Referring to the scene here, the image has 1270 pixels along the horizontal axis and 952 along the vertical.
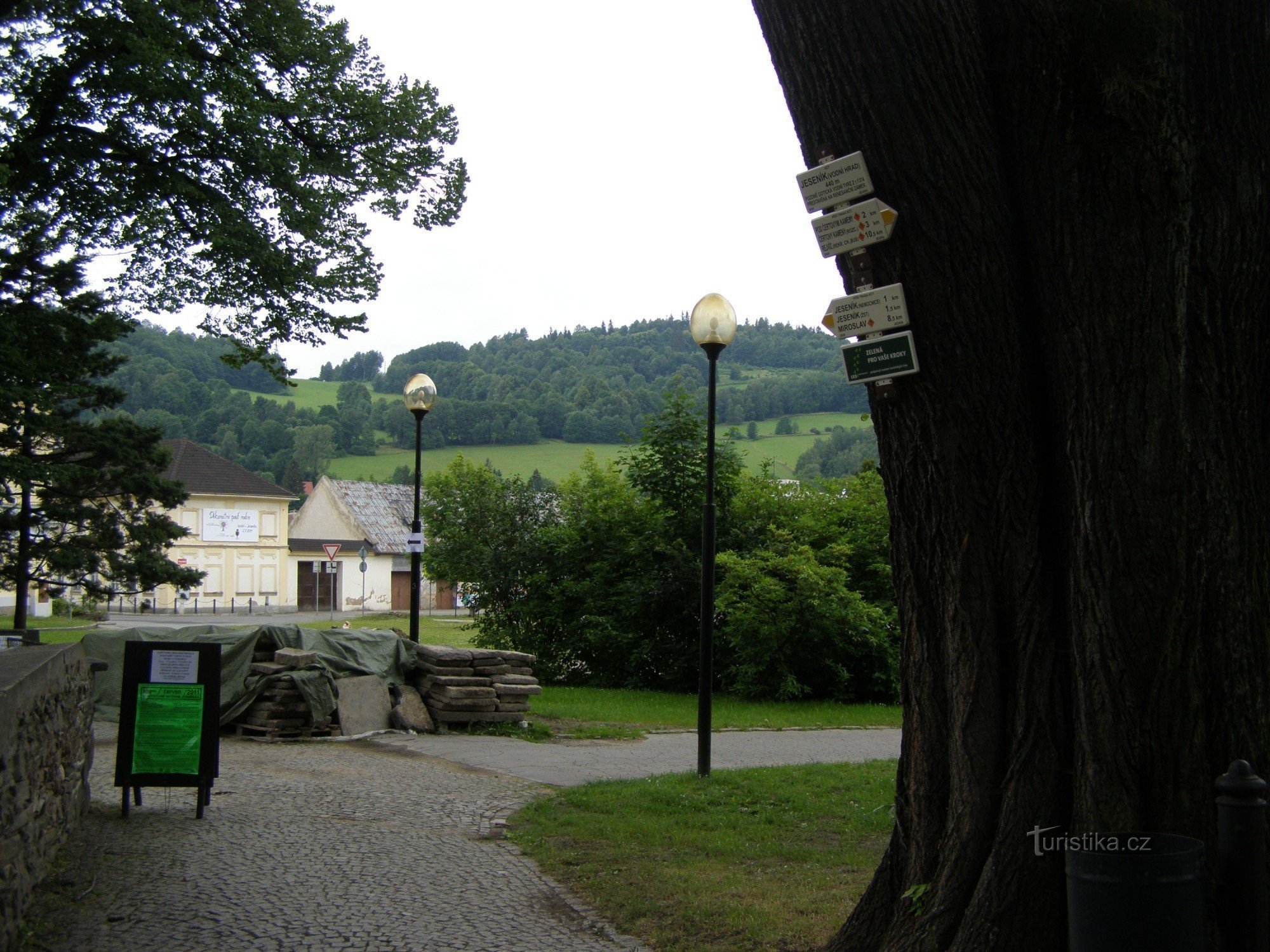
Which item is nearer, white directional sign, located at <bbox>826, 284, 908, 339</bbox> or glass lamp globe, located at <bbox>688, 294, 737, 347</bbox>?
white directional sign, located at <bbox>826, 284, 908, 339</bbox>

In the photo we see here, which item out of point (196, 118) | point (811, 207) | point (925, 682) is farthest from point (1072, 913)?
point (196, 118)

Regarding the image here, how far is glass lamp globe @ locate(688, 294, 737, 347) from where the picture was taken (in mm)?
10539

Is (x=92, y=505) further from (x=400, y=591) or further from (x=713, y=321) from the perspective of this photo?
(x=400, y=591)

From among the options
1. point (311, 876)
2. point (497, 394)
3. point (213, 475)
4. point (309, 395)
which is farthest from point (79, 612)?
point (309, 395)

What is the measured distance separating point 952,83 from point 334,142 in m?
14.6

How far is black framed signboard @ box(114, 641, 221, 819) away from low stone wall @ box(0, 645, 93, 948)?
33 centimetres

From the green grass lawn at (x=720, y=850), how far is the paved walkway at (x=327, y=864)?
27 cm

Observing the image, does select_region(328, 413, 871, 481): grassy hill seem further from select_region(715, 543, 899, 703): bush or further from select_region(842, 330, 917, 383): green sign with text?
select_region(842, 330, 917, 383): green sign with text

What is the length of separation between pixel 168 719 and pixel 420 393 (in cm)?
933

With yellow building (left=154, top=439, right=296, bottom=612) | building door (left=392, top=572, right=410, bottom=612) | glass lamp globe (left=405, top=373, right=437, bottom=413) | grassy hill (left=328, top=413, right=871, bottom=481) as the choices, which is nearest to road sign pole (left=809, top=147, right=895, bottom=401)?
glass lamp globe (left=405, top=373, right=437, bottom=413)

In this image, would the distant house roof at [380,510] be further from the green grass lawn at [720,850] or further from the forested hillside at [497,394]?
the green grass lawn at [720,850]

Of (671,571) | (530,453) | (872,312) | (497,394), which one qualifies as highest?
(497,394)

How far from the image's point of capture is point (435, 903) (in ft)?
18.8

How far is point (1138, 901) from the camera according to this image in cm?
306
